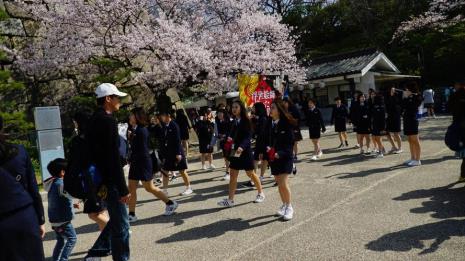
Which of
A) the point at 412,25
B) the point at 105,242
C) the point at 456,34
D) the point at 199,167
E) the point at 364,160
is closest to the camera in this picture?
the point at 105,242

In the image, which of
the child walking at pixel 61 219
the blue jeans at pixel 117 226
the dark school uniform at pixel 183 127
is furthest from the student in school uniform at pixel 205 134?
the blue jeans at pixel 117 226

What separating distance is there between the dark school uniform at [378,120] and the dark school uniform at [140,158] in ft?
19.7

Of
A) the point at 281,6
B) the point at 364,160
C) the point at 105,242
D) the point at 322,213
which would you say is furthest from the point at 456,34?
the point at 105,242

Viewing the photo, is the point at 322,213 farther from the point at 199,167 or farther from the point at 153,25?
the point at 153,25

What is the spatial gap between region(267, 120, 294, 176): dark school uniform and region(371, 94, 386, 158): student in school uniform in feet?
15.7

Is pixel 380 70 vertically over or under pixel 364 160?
over

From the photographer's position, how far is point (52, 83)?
1644 cm

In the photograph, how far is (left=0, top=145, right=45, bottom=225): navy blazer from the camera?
2348mm

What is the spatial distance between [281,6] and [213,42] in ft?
47.4

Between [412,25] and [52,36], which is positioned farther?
[412,25]

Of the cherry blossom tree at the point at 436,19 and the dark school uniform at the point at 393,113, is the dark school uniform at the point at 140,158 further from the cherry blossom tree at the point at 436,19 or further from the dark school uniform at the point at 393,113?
the cherry blossom tree at the point at 436,19

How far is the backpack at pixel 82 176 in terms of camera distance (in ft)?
12.7

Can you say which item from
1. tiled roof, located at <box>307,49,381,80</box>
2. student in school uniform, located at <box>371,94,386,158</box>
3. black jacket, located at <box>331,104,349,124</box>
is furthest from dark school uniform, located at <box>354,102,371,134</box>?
tiled roof, located at <box>307,49,381,80</box>

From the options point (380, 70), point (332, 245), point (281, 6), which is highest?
point (281, 6)
